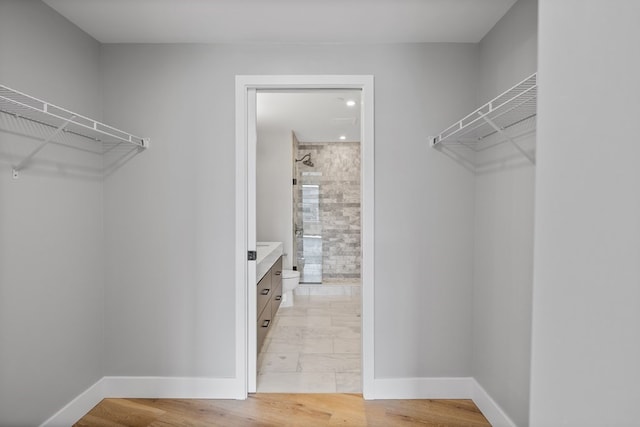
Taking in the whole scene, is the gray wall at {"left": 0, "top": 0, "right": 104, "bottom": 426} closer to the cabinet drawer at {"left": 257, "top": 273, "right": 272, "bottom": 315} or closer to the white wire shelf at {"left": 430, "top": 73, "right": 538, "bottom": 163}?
the cabinet drawer at {"left": 257, "top": 273, "right": 272, "bottom": 315}

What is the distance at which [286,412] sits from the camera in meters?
2.23

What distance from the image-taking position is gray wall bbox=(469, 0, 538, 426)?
5.86 ft

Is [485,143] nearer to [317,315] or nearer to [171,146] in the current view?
[171,146]

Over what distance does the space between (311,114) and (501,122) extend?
110 inches

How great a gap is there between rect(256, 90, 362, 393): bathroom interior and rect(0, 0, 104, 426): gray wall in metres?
1.25

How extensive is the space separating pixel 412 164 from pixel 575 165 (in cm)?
214

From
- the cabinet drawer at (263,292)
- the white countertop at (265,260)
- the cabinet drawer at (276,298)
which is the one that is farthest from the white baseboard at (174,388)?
the cabinet drawer at (276,298)

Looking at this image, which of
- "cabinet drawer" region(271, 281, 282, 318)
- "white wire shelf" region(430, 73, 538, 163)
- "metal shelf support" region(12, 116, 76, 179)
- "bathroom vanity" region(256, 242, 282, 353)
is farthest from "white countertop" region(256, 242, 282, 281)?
"white wire shelf" region(430, 73, 538, 163)

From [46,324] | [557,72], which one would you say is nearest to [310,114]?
[46,324]

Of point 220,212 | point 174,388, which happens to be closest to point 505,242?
point 220,212

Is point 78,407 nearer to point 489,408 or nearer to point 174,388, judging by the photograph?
point 174,388

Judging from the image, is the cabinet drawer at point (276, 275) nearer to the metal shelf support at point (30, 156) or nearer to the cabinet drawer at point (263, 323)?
the cabinet drawer at point (263, 323)

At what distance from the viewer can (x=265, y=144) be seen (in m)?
5.43

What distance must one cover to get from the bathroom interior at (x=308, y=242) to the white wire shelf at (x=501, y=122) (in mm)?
1438
